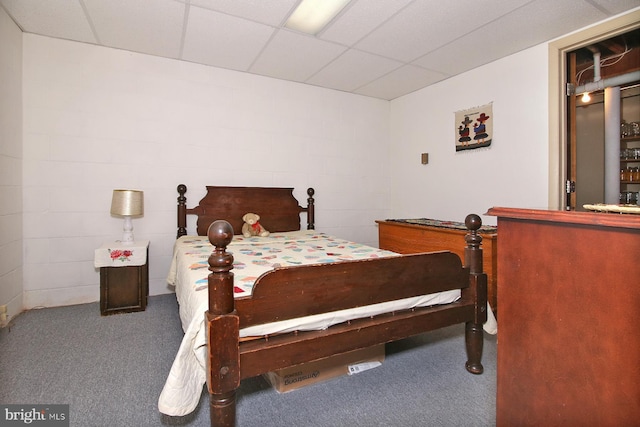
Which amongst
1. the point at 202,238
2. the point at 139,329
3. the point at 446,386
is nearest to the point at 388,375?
the point at 446,386

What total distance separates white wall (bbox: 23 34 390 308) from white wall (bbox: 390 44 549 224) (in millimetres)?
756

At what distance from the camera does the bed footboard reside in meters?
1.15

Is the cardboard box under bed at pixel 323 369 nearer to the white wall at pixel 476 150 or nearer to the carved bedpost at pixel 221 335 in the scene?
the carved bedpost at pixel 221 335

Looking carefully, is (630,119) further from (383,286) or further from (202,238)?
(202,238)

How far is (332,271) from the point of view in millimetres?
1393

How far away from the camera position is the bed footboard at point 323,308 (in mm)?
1146

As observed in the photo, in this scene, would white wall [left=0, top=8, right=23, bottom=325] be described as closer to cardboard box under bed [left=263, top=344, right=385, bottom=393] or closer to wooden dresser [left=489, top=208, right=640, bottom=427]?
cardboard box under bed [left=263, top=344, right=385, bottom=393]

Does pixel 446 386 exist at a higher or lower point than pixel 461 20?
lower

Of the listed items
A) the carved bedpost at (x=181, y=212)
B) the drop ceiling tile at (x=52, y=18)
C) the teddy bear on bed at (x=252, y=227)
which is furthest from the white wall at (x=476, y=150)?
the drop ceiling tile at (x=52, y=18)

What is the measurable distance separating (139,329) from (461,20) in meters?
3.35

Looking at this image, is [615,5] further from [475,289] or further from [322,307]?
[322,307]

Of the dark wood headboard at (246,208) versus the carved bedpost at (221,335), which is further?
the dark wood headboard at (246,208)

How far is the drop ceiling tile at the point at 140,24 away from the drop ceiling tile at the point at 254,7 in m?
0.22

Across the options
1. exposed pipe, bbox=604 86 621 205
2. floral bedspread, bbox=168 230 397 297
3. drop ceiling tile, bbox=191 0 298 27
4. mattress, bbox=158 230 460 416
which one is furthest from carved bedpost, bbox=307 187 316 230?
exposed pipe, bbox=604 86 621 205
